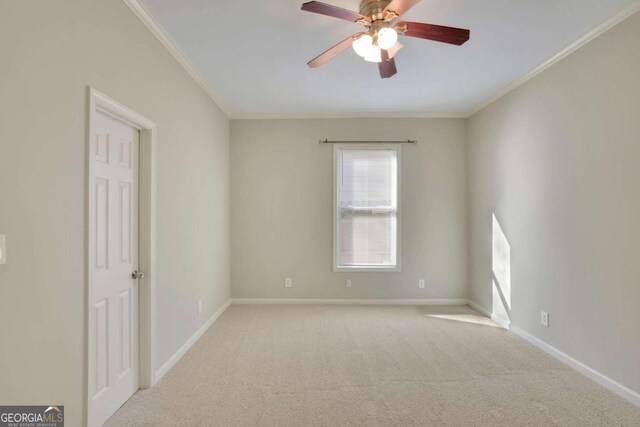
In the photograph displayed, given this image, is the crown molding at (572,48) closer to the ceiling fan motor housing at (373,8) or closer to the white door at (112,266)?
the ceiling fan motor housing at (373,8)

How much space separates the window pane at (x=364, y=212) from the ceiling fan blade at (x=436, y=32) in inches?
108

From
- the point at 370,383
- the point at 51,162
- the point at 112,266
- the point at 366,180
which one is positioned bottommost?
the point at 370,383

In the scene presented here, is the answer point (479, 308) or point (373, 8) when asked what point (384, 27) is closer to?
point (373, 8)

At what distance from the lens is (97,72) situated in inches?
73.8

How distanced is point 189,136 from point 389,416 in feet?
9.65

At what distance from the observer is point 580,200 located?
8.93ft

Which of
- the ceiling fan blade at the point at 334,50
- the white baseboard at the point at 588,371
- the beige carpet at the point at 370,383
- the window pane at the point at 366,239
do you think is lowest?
the beige carpet at the point at 370,383

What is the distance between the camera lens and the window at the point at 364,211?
4801mm

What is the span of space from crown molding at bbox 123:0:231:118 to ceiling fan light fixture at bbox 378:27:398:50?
65.5 inches

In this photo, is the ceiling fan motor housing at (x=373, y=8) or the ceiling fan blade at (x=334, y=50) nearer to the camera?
the ceiling fan motor housing at (x=373, y=8)

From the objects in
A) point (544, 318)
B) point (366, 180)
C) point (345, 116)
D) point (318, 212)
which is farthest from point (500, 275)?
point (345, 116)

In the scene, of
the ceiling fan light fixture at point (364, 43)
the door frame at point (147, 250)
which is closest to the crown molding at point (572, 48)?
the ceiling fan light fixture at point (364, 43)

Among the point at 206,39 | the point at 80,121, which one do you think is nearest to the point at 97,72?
the point at 80,121

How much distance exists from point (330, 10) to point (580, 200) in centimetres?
251
